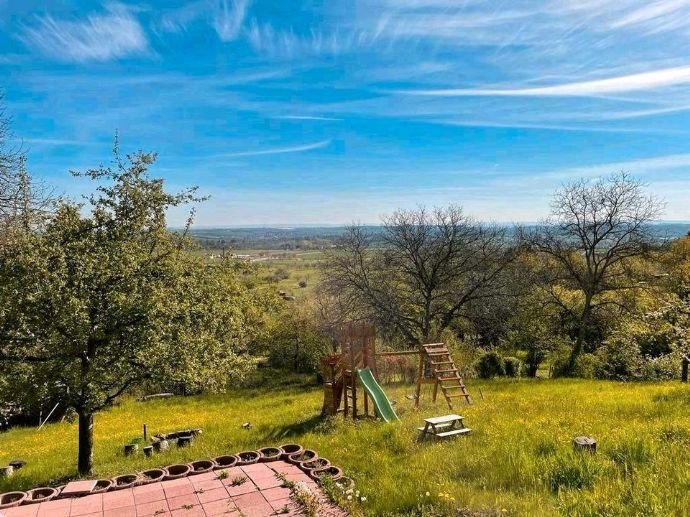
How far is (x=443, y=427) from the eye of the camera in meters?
10.9

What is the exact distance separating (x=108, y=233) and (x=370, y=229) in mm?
21624

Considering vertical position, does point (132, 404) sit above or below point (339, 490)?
below

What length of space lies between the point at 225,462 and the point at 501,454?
5301mm

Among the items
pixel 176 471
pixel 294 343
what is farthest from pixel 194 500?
pixel 294 343

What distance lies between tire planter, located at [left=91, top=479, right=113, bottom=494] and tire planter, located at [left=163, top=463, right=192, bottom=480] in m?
0.93

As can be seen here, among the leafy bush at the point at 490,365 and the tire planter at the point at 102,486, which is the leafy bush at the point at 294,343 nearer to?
the leafy bush at the point at 490,365

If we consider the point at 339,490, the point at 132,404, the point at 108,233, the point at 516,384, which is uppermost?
the point at 108,233

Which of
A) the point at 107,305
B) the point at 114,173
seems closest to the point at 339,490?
the point at 107,305

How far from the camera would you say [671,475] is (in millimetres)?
6785

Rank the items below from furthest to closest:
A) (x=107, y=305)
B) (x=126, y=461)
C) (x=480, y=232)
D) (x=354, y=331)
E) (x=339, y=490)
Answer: (x=480, y=232), (x=354, y=331), (x=126, y=461), (x=107, y=305), (x=339, y=490)

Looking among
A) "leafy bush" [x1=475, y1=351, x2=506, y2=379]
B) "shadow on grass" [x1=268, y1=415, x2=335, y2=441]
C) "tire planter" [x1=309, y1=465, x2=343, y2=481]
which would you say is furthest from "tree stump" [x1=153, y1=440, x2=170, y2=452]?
"leafy bush" [x1=475, y1=351, x2=506, y2=379]

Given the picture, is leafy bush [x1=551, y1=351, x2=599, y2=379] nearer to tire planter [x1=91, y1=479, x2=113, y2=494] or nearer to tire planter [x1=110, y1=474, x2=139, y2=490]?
tire planter [x1=110, y1=474, x2=139, y2=490]

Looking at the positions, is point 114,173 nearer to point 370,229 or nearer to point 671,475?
point 671,475

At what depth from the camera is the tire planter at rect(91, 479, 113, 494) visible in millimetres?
8266
